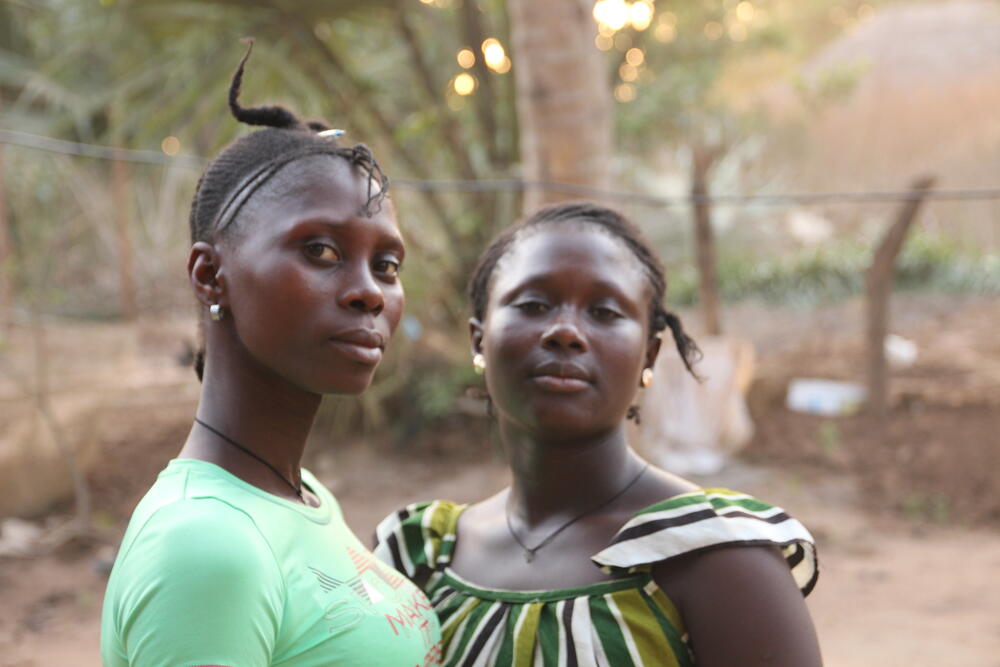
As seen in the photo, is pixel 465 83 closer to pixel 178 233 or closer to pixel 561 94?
pixel 561 94

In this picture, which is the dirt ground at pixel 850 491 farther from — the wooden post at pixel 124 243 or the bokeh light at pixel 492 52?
the bokeh light at pixel 492 52

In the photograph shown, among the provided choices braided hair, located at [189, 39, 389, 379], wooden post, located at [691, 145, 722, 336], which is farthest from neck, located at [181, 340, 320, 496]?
wooden post, located at [691, 145, 722, 336]

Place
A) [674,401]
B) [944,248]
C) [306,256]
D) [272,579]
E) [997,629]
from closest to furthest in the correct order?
1. [272,579]
2. [306,256]
3. [997,629]
4. [674,401]
5. [944,248]

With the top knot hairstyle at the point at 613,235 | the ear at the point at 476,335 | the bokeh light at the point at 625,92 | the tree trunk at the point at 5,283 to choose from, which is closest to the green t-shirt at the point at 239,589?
the ear at the point at 476,335

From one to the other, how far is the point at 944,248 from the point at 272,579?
421 inches

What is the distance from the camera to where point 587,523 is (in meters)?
1.77

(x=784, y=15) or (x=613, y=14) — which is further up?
(x=784, y=15)

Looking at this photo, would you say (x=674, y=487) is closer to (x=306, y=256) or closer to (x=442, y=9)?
(x=306, y=256)

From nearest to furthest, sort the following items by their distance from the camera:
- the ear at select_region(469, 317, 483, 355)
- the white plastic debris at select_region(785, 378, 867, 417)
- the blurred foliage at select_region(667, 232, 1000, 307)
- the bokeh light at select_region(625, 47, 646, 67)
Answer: the ear at select_region(469, 317, 483, 355) → the white plastic debris at select_region(785, 378, 867, 417) → the bokeh light at select_region(625, 47, 646, 67) → the blurred foliage at select_region(667, 232, 1000, 307)

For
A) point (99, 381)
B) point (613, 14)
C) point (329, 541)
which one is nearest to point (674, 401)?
point (613, 14)

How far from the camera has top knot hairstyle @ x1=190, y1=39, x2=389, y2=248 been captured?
4.52 feet

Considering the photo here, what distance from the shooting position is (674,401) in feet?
22.2

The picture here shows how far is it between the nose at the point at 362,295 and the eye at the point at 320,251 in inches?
1.7

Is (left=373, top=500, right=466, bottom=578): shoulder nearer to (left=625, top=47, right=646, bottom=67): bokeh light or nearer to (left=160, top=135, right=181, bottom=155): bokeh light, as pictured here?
(left=160, top=135, right=181, bottom=155): bokeh light
